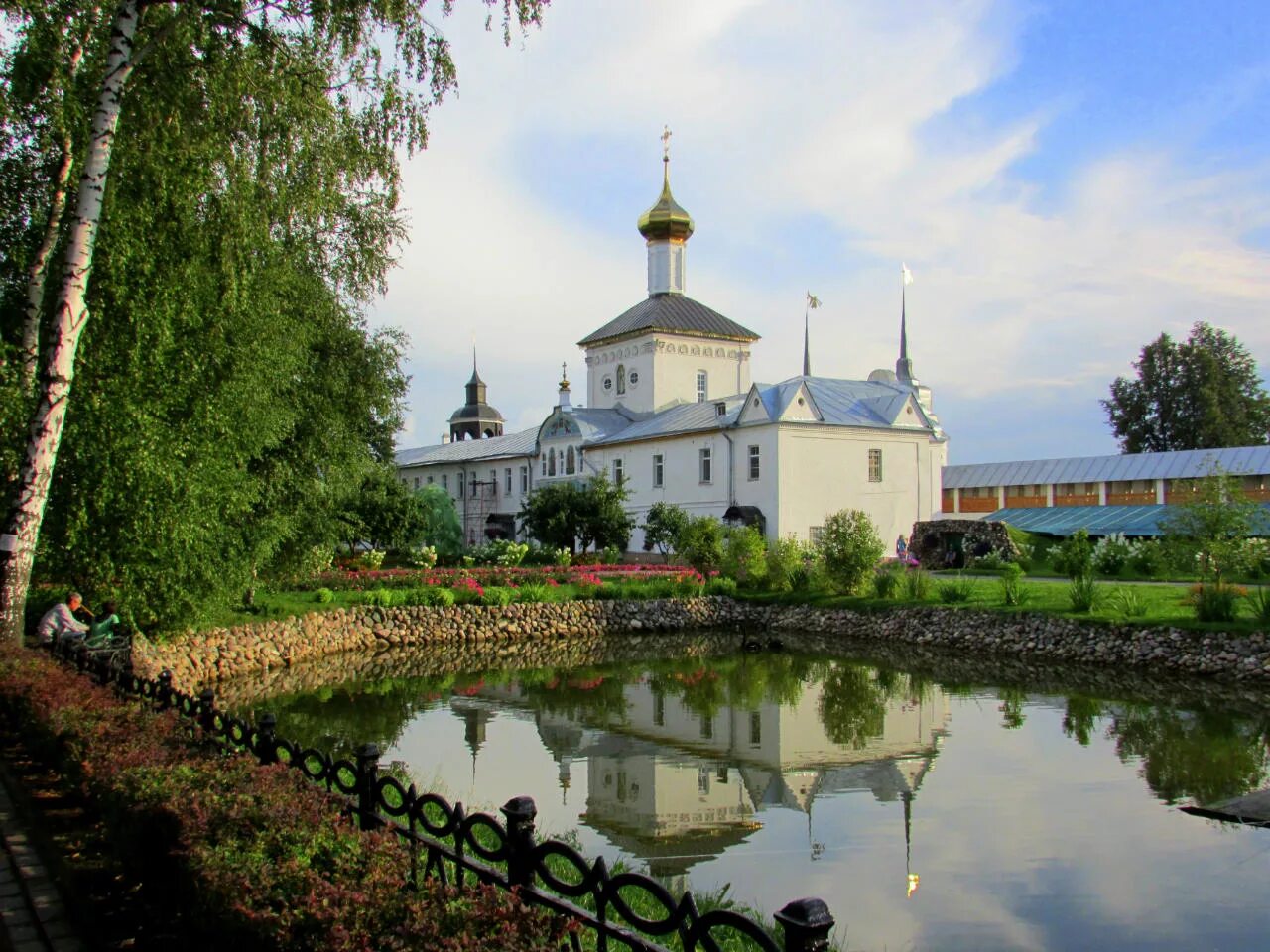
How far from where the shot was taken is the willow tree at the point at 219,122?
1059cm

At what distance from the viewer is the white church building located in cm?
4328

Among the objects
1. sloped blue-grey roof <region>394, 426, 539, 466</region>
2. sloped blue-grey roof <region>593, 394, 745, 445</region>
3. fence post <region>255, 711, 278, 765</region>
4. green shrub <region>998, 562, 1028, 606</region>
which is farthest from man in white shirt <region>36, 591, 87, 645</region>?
sloped blue-grey roof <region>394, 426, 539, 466</region>

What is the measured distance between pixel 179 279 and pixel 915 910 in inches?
416

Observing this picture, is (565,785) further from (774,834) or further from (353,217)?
(353,217)

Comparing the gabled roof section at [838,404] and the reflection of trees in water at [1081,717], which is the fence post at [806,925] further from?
the gabled roof section at [838,404]

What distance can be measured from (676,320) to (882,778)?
44.1m

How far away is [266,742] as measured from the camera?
20.9ft

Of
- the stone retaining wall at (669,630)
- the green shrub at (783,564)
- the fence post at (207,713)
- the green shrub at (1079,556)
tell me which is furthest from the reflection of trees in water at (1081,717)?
the green shrub at (783,564)

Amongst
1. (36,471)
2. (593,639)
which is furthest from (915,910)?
(593,639)

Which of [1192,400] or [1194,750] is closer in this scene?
[1194,750]

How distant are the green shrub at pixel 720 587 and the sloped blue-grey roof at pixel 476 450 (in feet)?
86.1

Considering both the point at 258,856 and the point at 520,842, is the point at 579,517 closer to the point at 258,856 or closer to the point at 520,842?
the point at 258,856

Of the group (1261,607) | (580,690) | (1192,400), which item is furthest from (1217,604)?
(1192,400)

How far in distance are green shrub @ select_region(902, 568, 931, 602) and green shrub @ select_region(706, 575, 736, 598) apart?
6.29 meters
